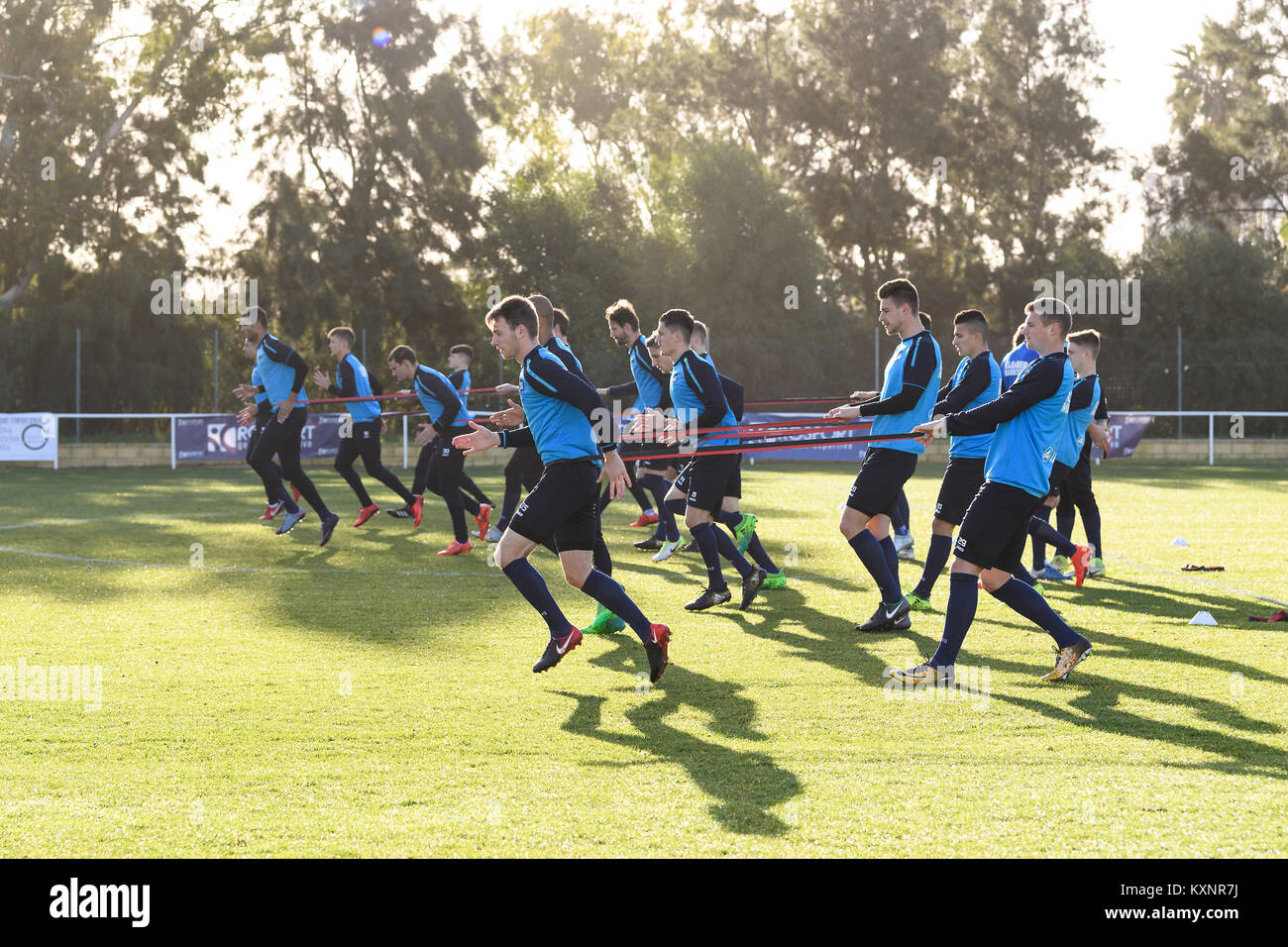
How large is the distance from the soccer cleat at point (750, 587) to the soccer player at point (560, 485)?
7.77ft

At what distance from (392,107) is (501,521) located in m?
26.2

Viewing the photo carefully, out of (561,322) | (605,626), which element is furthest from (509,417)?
(561,322)

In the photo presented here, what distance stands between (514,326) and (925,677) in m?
2.73

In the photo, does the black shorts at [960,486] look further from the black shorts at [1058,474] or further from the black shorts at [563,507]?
the black shorts at [563,507]

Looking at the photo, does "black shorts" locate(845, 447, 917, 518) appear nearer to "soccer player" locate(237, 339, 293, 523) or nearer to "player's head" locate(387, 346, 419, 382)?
"player's head" locate(387, 346, 419, 382)

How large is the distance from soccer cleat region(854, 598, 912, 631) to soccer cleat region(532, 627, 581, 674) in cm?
223

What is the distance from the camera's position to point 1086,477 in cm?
1057

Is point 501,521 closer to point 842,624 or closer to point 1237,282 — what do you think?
point 842,624

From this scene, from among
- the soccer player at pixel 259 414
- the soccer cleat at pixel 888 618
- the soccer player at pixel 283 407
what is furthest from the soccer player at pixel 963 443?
the soccer player at pixel 259 414

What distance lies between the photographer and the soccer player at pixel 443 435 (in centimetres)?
1196

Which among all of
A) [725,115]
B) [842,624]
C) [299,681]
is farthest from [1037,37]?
[299,681]

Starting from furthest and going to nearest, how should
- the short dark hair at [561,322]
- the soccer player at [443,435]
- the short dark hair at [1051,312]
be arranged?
the soccer player at [443,435] → the short dark hair at [561,322] → the short dark hair at [1051,312]

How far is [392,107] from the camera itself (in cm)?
3612

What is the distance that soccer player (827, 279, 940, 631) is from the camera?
767 centimetres
